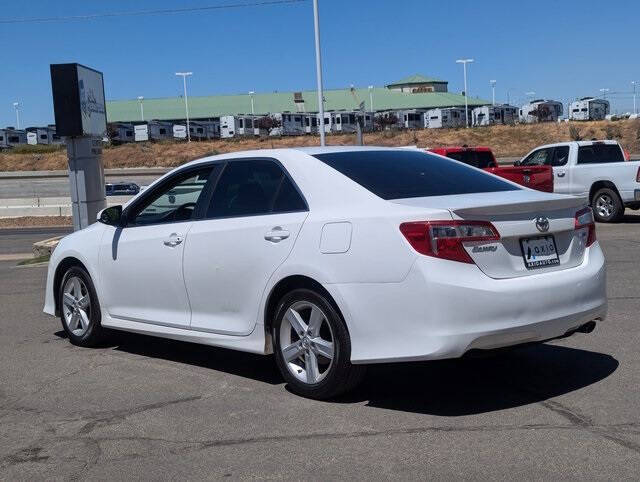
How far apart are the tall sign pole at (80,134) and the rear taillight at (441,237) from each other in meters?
11.0

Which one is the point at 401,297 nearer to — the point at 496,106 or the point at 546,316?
the point at 546,316

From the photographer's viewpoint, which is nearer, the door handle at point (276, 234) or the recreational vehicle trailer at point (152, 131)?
the door handle at point (276, 234)

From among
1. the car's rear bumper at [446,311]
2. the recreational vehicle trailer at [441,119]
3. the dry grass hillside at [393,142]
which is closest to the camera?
the car's rear bumper at [446,311]

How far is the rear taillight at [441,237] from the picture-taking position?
5.02m

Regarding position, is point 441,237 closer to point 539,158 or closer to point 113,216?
point 113,216

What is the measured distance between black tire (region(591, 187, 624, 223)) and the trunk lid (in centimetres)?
1381

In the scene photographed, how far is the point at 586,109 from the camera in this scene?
84312mm

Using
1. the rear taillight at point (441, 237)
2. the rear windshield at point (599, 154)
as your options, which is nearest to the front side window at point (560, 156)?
the rear windshield at point (599, 154)

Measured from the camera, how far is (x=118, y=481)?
439cm

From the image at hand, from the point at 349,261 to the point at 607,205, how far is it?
49.7 feet

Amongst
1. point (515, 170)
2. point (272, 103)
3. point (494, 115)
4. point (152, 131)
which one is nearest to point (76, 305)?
point (515, 170)

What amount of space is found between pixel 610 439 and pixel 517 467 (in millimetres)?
713

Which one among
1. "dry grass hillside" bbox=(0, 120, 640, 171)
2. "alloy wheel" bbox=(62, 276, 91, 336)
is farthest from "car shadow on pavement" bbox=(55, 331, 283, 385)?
"dry grass hillside" bbox=(0, 120, 640, 171)

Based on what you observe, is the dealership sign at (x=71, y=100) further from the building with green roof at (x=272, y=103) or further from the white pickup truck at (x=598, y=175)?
the building with green roof at (x=272, y=103)
